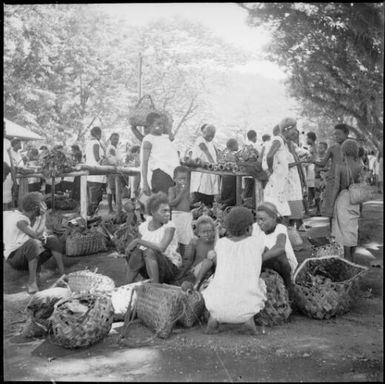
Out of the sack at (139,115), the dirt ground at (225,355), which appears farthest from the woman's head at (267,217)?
the sack at (139,115)

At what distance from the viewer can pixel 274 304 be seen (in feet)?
15.3

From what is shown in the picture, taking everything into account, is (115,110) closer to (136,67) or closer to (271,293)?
(136,67)

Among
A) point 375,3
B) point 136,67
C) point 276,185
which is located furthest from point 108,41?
point 375,3

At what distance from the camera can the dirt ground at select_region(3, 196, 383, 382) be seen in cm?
373

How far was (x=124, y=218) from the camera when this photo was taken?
8930 millimetres

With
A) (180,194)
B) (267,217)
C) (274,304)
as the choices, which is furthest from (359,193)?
(274,304)

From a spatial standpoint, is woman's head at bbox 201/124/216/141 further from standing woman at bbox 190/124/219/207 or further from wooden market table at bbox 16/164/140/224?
wooden market table at bbox 16/164/140/224

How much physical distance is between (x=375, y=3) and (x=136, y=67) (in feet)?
79.4

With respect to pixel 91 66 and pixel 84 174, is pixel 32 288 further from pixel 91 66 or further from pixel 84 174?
pixel 91 66

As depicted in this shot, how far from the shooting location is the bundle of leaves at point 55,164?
789 centimetres

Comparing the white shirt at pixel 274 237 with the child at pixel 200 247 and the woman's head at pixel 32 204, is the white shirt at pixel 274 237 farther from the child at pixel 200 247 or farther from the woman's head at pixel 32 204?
the woman's head at pixel 32 204

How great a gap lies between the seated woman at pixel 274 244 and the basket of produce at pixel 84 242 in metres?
3.07

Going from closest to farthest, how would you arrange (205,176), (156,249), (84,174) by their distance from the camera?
(156,249) < (84,174) < (205,176)

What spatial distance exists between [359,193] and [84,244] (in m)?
3.76
